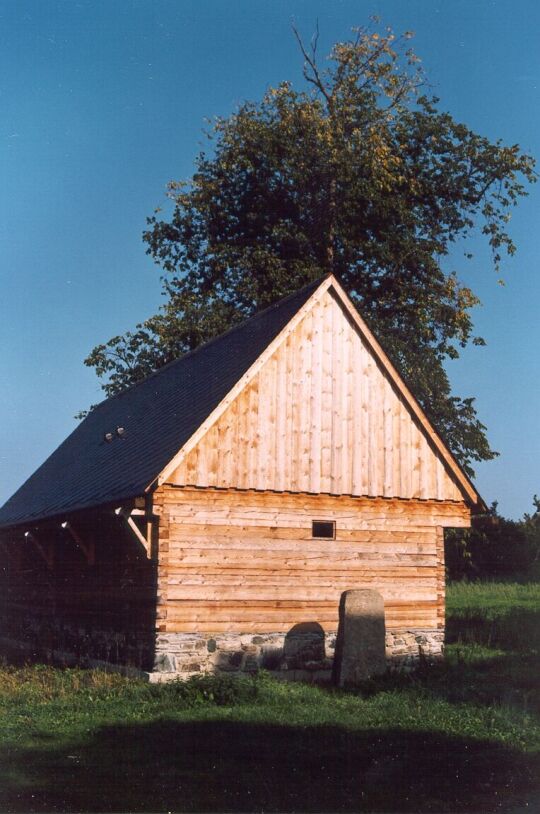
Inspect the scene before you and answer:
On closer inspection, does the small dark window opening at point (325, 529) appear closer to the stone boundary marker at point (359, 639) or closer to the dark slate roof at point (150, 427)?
the stone boundary marker at point (359, 639)

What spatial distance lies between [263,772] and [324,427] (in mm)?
9524

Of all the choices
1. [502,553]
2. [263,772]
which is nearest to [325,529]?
[263,772]

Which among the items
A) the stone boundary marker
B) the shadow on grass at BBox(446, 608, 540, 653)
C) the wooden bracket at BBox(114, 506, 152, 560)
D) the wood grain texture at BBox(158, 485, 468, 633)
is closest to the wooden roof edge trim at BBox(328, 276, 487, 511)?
the wood grain texture at BBox(158, 485, 468, 633)

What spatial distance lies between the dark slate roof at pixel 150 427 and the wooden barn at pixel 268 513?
0.09 metres

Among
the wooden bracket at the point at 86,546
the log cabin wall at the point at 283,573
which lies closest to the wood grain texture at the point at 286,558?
the log cabin wall at the point at 283,573

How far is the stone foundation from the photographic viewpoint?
15.2 meters

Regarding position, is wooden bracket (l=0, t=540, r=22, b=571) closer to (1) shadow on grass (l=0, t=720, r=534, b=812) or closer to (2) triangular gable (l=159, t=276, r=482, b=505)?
(2) triangular gable (l=159, t=276, r=482, b=505)

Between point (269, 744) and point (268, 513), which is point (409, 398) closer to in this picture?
point (268, 513)

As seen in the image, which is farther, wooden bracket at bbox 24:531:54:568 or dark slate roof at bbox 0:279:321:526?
wooden bracket at bbox 24:531:54:568

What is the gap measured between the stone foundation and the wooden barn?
3 centimetres

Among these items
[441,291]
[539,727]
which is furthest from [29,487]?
[539,727]

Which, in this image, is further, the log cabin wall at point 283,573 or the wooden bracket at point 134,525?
the log cabin wall at point 283,573

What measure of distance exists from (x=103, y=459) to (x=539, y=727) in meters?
12.7

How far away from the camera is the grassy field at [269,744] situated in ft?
26.7
